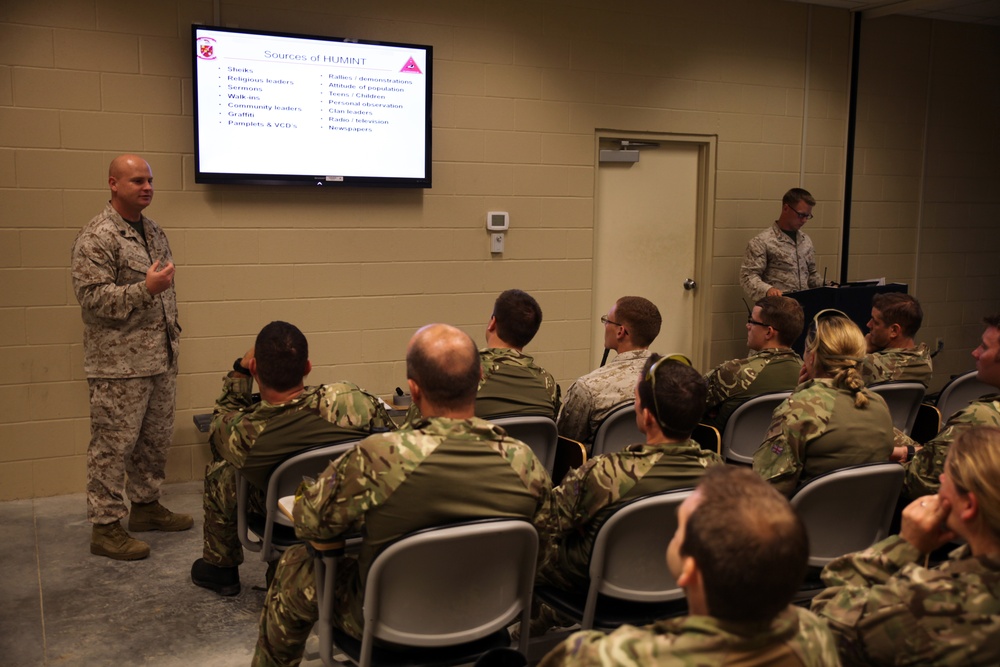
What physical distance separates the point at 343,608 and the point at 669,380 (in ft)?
3.17

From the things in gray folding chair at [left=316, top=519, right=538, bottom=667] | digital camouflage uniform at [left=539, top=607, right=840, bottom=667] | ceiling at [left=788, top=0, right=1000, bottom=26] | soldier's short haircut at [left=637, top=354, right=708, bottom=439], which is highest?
ceiling at [left=788, top=0, right=1000, bottom=26]

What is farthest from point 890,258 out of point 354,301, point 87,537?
point 87,537

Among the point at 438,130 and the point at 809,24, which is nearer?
the point at 438,130

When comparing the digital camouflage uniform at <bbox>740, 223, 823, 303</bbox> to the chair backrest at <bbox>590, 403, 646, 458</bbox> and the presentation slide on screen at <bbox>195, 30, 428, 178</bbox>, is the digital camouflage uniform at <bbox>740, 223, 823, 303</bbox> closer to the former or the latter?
the presentation slide on screen at <bbox>195, 30, 428, 178</bbox>

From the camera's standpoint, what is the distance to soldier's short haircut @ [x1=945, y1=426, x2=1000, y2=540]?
148 centimetres

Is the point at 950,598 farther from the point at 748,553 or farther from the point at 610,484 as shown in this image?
the point at 610,484

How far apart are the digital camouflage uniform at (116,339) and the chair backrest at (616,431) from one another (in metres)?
1.94

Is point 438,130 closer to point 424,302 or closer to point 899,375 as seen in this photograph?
point 424,302

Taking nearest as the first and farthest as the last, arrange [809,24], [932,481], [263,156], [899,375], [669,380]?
[669,380] → [932,481] → [899,375] → [263,156] → [809,24]

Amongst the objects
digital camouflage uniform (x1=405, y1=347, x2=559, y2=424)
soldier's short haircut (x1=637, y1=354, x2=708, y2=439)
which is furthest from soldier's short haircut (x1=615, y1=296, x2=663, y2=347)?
soldier's short haircut (x1=637, y1=354, x2=708, y2=439)

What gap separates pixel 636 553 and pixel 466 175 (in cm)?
339

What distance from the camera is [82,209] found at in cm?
431

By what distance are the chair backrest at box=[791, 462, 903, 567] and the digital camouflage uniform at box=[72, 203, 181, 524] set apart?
2678 mm

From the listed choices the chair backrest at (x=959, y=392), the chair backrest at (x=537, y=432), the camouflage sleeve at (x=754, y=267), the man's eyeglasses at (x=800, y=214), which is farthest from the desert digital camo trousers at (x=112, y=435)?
the man's eyeglasses at (x=800, y=214)
